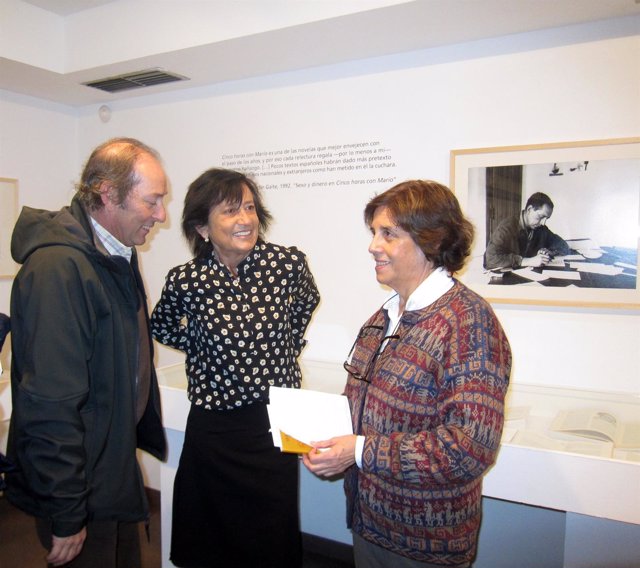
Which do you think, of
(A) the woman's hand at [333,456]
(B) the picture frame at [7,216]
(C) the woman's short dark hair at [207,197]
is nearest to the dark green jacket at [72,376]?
(C) the woman's short dark hair at [207,197]

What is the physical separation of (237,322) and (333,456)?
0.66 meters

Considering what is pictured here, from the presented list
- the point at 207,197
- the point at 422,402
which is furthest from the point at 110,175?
the point at 422,402

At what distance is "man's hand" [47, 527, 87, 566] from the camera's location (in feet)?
4.35

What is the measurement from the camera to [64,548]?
1332 millimetres

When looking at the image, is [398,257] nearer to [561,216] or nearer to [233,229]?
[233,229]

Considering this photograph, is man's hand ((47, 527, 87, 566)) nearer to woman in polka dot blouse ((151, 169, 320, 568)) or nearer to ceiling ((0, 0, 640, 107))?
woman in polka dot blouse ((151, 169, 320, 568))

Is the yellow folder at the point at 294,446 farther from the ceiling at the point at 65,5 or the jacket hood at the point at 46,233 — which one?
the ceiling at the point at 65,5

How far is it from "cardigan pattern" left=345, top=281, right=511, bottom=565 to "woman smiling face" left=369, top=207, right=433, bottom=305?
0.11m

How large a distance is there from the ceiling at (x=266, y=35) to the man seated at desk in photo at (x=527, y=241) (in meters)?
0.78

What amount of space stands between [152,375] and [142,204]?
555 millimetres

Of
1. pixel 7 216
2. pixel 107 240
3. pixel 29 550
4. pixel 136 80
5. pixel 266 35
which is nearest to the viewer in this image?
pixel 107 240

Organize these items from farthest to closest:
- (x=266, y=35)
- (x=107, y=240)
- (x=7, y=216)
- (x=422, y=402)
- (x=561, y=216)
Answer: (x=7, y=216) → (x=266, y=35) → (x=561, y=216) → (x=107, y=240) → (x=422, y=402)

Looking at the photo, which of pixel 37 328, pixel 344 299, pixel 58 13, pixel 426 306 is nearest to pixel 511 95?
pixel 344 299

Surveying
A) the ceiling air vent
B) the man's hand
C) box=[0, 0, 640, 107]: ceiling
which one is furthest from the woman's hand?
the ceiling air vent
